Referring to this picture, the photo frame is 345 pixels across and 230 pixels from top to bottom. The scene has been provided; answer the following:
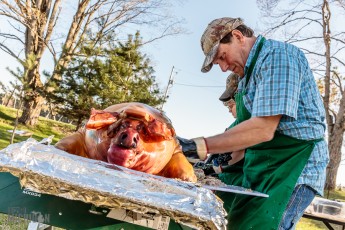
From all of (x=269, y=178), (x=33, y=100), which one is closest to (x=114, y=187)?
(x=269, y=178)

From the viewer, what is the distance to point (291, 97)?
151 cm

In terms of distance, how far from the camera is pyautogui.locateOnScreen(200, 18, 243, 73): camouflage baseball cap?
1.78 m

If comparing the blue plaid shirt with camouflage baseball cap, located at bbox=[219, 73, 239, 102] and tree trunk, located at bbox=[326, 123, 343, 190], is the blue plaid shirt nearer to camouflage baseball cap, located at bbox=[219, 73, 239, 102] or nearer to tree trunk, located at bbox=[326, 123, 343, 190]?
camouflage baseball cap, located at bbox=[219, 73, 239, 102]

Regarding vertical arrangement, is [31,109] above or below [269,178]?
below

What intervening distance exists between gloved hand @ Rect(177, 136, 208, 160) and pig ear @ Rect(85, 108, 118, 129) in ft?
1.11

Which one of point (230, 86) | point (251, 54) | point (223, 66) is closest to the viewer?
point (251, 54)

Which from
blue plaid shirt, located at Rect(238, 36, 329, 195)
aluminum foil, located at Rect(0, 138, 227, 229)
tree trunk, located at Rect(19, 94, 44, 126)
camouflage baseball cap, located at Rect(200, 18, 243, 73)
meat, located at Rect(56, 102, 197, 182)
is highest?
camouflage baseball cap, located at Rect(200, 18, 243, 73)

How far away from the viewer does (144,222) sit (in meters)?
1.20

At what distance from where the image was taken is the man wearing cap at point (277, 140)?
151cm

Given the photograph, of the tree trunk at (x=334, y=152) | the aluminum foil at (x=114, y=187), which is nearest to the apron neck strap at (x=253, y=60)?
the aluminum foil at (x=114, y=187)

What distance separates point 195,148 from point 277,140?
37 centimetres

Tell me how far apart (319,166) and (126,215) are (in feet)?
2.93

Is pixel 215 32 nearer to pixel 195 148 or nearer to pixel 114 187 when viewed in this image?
pixel 195 148

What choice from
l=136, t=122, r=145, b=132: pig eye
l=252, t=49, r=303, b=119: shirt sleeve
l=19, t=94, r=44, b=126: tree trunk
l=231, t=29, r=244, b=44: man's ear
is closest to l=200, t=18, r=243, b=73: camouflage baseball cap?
l=231, t=29, r=244, b=44: man's ear
